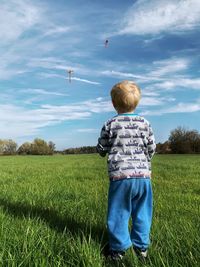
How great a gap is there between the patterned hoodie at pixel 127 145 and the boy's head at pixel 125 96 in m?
0.09

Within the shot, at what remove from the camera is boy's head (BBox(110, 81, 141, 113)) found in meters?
4.75

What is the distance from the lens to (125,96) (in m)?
4.75

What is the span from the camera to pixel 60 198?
8.20 metres

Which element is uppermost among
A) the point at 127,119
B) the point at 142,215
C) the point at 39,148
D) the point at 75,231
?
the point at 39,148

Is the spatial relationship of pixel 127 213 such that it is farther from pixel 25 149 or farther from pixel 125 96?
pixel 25 149

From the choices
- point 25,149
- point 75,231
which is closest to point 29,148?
point 25,149

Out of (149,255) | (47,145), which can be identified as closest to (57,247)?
(149,255)

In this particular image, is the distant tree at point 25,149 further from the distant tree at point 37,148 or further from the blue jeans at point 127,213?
the blue jeans at point 127,213

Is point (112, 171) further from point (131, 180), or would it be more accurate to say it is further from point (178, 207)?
point (178, 207)

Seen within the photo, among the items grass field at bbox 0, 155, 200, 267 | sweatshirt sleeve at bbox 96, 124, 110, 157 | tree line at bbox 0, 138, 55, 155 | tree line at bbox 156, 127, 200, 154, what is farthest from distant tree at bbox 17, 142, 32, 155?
sweatshirt sleeve at bbox 96, 124, 110, 157

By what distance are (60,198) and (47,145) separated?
2932 inches

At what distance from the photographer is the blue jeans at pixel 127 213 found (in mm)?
4711

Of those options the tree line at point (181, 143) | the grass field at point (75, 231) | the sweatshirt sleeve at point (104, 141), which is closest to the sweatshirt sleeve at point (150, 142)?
the sweatshirt sleeve at point (104, 141)

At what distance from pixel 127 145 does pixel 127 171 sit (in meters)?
0.29
